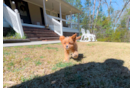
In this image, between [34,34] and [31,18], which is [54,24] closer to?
[34,34]

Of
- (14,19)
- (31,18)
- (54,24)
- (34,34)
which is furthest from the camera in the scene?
(31,18)

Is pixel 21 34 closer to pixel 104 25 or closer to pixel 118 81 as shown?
pixel 118 81

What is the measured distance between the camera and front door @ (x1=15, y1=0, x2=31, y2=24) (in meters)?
7.97

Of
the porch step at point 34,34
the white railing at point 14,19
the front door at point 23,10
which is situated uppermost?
the front door at point 23,10

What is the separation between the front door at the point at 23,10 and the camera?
797 cm

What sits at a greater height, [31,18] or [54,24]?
[31,18]

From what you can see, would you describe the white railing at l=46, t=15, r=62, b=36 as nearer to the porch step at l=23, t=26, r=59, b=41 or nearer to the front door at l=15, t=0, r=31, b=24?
the porch step at l=23, t=26, r=59, b=41

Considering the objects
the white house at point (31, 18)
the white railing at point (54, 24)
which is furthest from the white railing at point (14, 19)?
the white railing at point (54, 24)

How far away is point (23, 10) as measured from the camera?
851cm

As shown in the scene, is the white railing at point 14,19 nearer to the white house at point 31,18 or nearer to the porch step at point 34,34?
the white house at point 31,18

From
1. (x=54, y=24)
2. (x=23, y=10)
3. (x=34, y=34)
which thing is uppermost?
(x=23, y=10)

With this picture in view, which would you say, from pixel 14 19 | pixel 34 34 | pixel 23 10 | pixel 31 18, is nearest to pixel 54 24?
pixel 34 34

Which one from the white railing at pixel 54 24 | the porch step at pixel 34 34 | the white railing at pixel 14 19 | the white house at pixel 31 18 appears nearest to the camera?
the white railing at pixel 14 19

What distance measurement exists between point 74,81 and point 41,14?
11.5 metres
